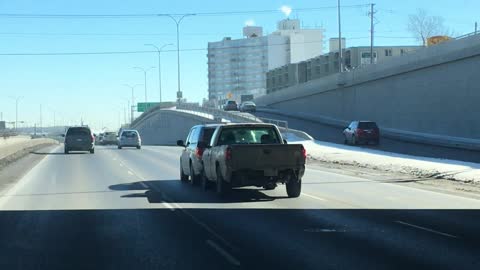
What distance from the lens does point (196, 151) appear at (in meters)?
19.2

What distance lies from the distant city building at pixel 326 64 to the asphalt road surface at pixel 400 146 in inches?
1360

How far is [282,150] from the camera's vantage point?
16.0 metres

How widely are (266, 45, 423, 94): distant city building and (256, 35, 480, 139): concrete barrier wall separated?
31167mm

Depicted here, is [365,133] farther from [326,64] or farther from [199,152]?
[326,64]

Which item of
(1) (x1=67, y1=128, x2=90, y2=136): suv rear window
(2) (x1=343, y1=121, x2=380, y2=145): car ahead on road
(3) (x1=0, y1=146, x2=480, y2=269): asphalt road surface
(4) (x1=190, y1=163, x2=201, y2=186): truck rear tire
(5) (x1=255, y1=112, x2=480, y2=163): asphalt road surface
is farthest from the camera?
(1) (x1=67, y1=128, x2=90, y2=136): suv rear window

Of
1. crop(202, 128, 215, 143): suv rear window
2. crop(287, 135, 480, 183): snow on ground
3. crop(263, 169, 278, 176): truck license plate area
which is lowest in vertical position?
crop(287, 135, 480, 183): snow on ground

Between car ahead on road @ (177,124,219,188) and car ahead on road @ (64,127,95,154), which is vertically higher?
car ahead on road @ (177,124,219,188)

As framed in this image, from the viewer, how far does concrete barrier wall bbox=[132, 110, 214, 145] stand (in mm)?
81113

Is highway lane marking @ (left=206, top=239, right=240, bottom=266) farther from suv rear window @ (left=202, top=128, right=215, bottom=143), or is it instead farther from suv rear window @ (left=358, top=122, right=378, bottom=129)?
suv rear window @ (left=358, top=122, right=378, bottom=129)

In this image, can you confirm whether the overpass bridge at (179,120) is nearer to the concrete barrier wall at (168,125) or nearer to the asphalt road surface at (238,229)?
the concrete barrier wall at (168,125)

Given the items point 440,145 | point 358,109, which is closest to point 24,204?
point 440,145

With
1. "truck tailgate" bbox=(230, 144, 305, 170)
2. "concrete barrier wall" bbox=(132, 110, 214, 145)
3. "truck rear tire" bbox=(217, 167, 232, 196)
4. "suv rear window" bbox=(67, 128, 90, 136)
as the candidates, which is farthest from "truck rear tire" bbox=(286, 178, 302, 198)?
"concrete barrier wall" bbox=(132, 110, 214, 145)

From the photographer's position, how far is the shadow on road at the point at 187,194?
52.1ft

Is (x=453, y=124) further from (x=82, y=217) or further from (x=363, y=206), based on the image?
(x=82, y=217)
